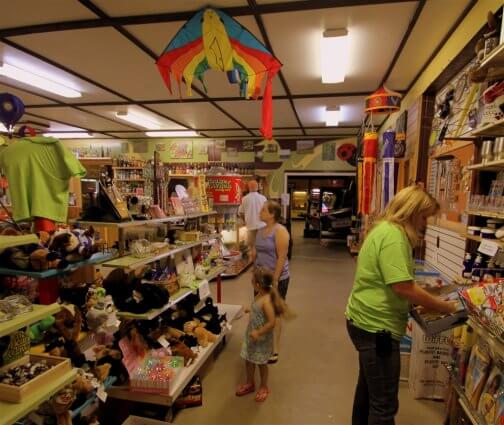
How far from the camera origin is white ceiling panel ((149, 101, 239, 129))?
5.04 m

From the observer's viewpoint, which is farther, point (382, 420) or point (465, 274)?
point (465, 274)

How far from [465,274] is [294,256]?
5.94 meters

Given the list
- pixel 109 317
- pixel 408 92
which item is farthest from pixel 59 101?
pixel 408 92

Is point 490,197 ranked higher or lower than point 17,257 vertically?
higher

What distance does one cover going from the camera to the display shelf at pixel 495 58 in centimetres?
130

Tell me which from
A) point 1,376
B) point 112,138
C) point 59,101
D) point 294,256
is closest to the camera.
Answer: point 1,376

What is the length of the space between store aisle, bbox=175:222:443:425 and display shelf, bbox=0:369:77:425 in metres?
1.19

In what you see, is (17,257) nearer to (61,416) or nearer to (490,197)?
(61,416)

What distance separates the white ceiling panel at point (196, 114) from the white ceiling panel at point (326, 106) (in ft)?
4.81

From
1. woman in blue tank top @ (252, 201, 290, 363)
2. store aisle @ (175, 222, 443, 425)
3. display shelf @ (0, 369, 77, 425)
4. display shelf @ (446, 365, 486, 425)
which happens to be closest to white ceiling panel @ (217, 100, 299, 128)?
woman in blue tank top @ (252, 201, 290, 363)

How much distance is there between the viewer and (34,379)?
129cm

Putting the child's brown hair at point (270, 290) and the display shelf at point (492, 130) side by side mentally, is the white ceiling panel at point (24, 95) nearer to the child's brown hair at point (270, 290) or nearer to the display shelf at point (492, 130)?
the child's brown hair at point (270, 290)

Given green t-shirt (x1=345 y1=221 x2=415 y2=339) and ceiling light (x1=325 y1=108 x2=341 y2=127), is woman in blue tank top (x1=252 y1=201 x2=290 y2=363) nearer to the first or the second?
green t-shirt (x1=345 y1=221 x2=415 y2=339)

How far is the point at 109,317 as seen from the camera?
6.67 feet
